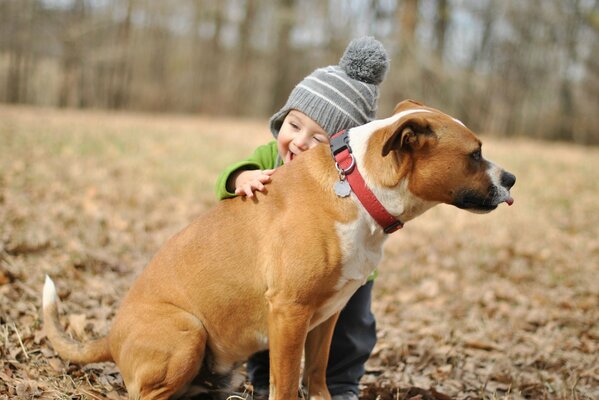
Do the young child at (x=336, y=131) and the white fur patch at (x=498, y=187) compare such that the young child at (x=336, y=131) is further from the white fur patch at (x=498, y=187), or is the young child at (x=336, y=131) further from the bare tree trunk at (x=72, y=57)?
the bare tree trunk at (x=72, y=57)

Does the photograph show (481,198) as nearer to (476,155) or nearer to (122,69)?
(476,155)

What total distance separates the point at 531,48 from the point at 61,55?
19248 mm

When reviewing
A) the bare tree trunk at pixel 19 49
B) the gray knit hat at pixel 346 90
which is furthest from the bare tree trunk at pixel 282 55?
the gray knit hat at pixel 346 90

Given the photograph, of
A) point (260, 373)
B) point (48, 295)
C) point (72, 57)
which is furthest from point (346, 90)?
point (72, 57)

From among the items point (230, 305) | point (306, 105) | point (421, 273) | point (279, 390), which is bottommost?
point (421, 273)

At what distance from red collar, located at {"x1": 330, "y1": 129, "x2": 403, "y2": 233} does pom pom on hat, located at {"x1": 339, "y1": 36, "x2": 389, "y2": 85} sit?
799 mm

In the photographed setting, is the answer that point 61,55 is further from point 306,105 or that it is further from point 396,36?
point 306,105

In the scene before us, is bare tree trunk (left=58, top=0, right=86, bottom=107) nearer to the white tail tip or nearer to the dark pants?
the white tail tip

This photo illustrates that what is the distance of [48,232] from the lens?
654 cm

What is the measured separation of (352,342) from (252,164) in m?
1.38

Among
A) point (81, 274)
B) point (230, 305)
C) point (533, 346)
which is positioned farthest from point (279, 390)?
point (81, 274)

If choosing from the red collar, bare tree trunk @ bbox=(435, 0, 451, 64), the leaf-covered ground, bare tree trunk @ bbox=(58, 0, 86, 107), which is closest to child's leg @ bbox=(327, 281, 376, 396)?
the leaf-covered ground

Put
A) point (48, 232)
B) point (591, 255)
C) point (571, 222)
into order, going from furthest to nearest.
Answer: point (571, 222)
point (591, 255)
point (48, 232)

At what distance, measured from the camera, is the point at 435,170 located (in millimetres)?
2904
